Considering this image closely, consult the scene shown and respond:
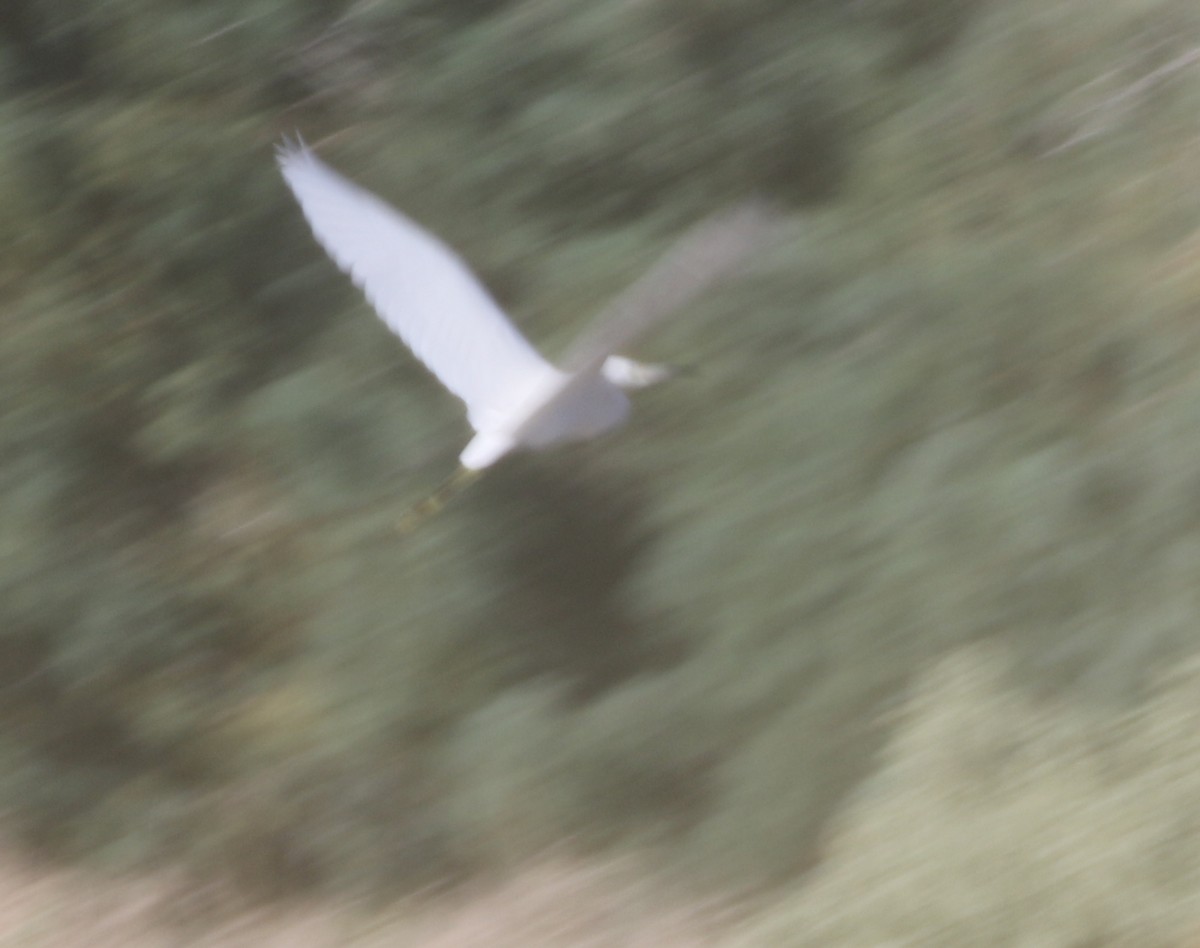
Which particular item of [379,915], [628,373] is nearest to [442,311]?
[628,373]

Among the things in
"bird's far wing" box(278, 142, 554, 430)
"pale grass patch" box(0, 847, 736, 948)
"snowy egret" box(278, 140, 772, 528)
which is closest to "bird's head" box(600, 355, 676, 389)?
"snowy egret" box(278, 140, 772, 528)

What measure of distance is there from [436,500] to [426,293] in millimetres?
563

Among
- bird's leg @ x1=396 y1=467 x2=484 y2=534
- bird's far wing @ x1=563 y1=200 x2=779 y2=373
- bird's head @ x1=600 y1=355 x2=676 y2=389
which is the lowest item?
bird's far wing @ x1=563 y1=200 x2=779 y2=373

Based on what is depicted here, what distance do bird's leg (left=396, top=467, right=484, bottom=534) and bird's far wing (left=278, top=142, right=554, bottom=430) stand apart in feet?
1.20

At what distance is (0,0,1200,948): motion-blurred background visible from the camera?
346cm

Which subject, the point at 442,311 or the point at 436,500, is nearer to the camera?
the point at 442,311

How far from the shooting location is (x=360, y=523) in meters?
3.62

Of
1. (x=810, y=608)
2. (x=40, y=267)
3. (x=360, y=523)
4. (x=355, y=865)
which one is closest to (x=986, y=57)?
(x=810, y=608)

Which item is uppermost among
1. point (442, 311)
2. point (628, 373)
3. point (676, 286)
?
point (442, 311)

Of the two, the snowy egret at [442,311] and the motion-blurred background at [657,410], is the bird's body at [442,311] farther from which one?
the motion-blurred background at [657,410]

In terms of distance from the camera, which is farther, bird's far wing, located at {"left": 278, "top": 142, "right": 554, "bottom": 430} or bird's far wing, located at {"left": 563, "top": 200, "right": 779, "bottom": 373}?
bird's far wing, located at {"left": 278, "top": 142, "right": 554, "bottom": 430}

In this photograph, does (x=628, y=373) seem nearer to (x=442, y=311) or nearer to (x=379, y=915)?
(x=442, y=311)

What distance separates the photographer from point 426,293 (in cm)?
297

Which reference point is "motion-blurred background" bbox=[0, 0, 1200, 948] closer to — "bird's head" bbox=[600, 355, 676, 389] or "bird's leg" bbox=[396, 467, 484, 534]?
"bird's leg" bbox=[396, 467, 484, 534]
